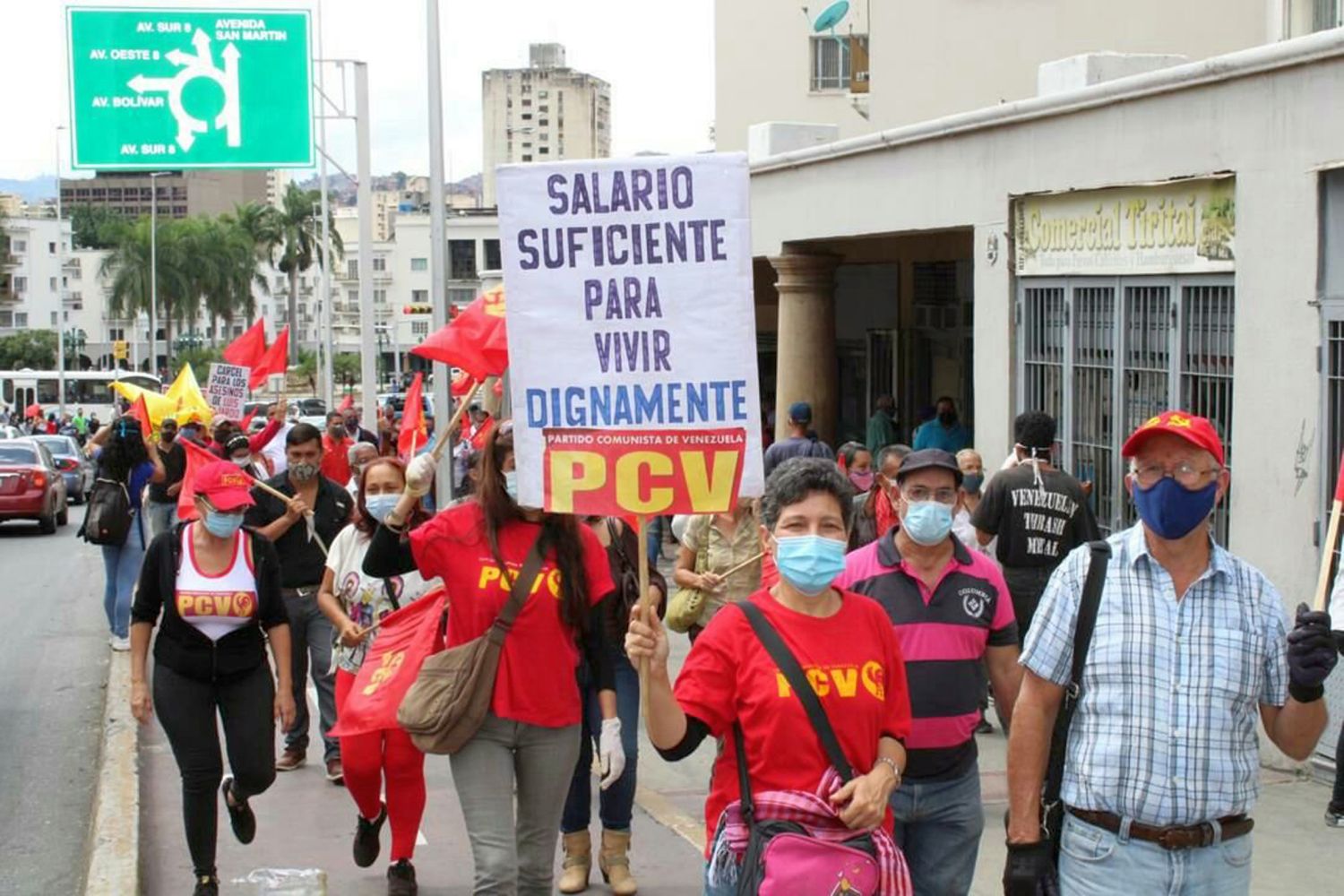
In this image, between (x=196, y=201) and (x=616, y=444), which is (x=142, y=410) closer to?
(x=616, y=444)

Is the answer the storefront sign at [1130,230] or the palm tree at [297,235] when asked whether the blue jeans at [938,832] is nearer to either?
the storefront sign at [1130,230]

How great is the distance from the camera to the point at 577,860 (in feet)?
23.7

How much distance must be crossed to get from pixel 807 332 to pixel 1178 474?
13.3 meters

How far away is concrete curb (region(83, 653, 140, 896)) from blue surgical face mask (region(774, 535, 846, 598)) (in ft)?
12.0

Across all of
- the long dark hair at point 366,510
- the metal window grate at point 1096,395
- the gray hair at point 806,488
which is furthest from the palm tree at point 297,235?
the gray hair at point 806,488

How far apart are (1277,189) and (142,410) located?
Result: 1091 centimetres

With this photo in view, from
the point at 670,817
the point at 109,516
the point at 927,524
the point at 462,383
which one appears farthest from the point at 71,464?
the point at 927,524

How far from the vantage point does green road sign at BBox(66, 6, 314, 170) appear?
A: 20.3 m

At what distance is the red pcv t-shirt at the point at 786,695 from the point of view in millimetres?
4371

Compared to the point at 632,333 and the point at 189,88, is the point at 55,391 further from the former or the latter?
the point at 632,333

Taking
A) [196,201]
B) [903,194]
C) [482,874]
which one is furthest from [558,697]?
[196,201]

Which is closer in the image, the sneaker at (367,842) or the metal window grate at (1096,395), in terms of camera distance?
the sneaker at (367,842)

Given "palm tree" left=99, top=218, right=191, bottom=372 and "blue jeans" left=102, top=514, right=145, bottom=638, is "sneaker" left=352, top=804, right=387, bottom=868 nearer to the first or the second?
"blue jeans" left=102, top=514, right=145, bottom=638

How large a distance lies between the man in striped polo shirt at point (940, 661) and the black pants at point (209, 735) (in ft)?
8.79
